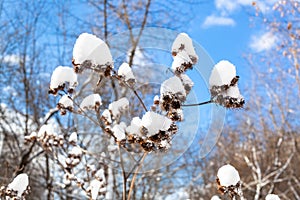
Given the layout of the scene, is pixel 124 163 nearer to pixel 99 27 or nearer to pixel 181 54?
pixel 181 54

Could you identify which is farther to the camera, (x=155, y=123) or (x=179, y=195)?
(x=179, y=195)

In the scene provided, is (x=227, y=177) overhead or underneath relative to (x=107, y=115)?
underneath

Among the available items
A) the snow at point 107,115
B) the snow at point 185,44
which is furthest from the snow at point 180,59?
the snow at point 107,115

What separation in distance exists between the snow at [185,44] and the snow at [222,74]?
0.31 ft

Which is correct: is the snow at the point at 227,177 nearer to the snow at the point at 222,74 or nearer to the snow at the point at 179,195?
the snow at the point at 222,74

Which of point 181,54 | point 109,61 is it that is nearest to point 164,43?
point 181,54

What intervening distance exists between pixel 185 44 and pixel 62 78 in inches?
19.0

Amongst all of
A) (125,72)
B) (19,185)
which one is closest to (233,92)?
(125,72)

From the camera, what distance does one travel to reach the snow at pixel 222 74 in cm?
116

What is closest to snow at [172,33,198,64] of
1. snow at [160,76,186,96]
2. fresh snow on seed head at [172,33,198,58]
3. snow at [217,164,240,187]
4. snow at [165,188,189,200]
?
fresh snow on seed head at [172,33,198,58]

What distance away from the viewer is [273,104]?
7.79 metres

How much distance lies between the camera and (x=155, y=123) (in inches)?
42.9

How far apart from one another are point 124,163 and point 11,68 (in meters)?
5.14

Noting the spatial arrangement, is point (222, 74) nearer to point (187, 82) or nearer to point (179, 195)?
point (187, 82)
